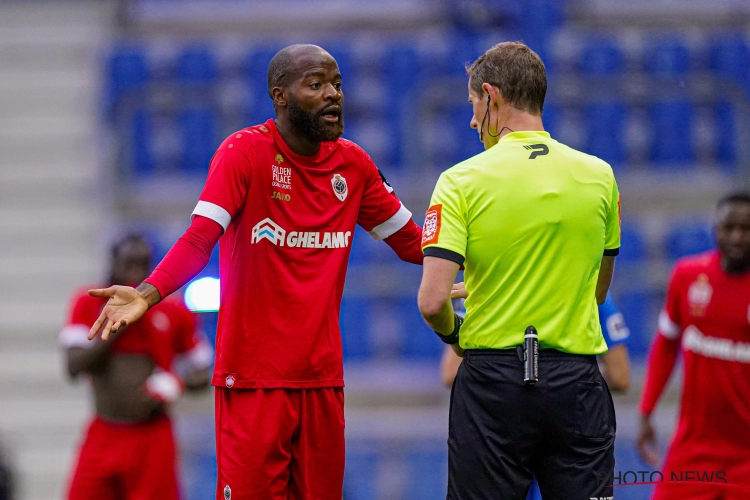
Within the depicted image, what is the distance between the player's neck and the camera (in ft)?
12.5

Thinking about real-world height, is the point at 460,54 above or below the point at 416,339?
above

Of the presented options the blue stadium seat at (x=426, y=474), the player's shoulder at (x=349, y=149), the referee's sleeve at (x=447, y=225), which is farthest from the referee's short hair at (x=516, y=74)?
the blue stadium seat at (x=426, y=474)

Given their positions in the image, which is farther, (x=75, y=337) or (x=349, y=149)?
(x=75, y=337)

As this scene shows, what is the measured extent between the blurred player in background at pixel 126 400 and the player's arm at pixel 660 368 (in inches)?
101

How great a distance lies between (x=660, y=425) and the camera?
7.78 m

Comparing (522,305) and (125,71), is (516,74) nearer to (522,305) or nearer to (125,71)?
(522,305)

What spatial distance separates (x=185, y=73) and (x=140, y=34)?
3.93 ft

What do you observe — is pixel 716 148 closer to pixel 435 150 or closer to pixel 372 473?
pixel 435 150

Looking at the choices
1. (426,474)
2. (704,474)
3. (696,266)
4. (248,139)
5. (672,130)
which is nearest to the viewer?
(248,139)

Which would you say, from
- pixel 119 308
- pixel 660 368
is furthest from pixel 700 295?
pixel 119 308

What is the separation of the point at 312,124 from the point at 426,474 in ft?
14.0

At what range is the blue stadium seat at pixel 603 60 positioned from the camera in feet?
32.6

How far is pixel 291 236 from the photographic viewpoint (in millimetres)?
3748

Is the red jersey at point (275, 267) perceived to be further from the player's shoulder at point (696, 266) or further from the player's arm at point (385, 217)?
the player's shoulder at point (696, 266)
